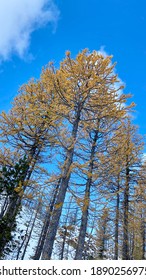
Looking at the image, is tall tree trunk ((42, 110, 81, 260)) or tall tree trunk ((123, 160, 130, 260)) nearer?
tall tree trunk ((42, 110, 81, 260))

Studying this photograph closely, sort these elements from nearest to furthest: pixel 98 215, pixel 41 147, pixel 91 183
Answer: pixel 98 215, pixel 91 183, pixel 41 147

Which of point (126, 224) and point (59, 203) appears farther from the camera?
point (126, 224)

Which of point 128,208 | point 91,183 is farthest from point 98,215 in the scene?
point 128,208

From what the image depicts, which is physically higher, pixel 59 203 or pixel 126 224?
pixel 126 224

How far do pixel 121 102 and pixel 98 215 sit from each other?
14.3 ft

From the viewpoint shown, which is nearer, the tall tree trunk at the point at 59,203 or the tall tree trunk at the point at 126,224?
the tall tree trunk at the point at 59,203
